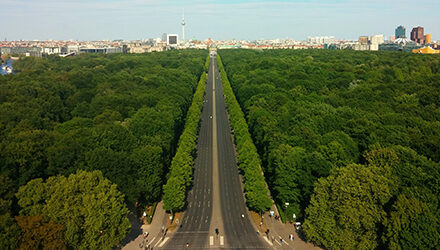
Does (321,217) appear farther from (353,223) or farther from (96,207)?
(96,207)

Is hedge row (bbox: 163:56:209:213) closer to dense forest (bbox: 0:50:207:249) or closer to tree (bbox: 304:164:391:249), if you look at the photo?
dense forest (bbox: 0:50:207:249)

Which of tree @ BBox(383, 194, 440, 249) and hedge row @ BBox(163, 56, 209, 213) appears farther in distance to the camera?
hedge row @ BBox(163, 56, 209, 213)

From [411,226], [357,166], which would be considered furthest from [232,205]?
[411,226]

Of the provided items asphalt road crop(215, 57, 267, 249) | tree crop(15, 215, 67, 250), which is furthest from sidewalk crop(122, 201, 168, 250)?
tree crop(15, 215, 67, 250)

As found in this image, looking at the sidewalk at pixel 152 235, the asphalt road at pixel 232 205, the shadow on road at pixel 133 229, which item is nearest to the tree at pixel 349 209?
the asphalt road at pixel 232 205

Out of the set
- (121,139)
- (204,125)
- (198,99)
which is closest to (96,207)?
(121,139)

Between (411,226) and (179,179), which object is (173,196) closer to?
(179,179)
